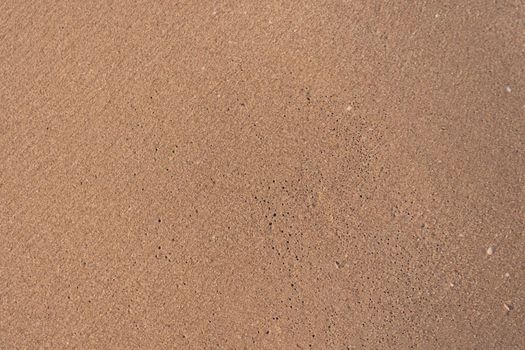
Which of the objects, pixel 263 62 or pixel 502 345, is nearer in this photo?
pixel 502 345

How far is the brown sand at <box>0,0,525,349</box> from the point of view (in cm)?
290

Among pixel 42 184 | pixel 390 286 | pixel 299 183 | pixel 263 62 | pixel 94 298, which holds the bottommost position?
pixel 390 286

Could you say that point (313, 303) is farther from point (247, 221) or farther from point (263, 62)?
point (263, 62)

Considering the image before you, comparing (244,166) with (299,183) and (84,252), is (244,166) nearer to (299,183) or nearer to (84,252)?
(299,183)

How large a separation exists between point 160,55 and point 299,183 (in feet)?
3.38

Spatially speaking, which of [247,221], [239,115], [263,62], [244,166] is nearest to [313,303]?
[247,221]

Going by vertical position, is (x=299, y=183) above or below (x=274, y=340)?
above

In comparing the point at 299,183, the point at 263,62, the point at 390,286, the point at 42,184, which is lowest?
the point at 390,286

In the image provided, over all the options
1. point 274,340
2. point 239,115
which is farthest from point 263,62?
point 274,340

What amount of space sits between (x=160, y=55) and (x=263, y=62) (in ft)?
1.85

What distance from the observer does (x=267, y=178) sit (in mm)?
2996

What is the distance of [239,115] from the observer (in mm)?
3053

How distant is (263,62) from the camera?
3.08 meters

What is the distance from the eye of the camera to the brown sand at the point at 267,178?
290 cm
